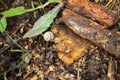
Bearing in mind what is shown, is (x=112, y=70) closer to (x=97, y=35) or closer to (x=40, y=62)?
(x=97, y=35)

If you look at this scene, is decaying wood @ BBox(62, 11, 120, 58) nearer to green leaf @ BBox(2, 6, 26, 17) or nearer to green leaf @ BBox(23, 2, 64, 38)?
green leaf @ BBox(23, 2, 64, 38)

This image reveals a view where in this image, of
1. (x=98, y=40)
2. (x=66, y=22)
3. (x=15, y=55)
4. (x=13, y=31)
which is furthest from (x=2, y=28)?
(x=98, y=40)

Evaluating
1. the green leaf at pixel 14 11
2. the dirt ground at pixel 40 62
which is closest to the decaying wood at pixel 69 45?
the dirt ground at pixel 40 62

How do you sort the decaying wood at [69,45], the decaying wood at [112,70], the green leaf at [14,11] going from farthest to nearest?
the green leaf at [14,11]
the decaying wood at [69,45]
the decaying wood at [112,70]

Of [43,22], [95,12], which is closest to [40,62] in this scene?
[43,22]

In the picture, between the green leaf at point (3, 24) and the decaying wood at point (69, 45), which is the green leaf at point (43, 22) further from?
the green leaf at point (3, 24)

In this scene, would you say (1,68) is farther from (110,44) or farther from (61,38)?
(110,44)
